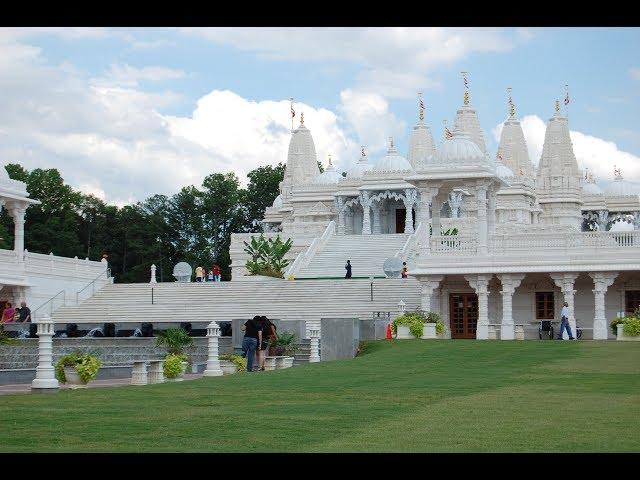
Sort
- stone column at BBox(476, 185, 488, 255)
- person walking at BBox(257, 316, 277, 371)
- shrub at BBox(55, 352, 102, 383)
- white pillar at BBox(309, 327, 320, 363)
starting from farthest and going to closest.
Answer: stone column at BBox(476, 185, 488, 255)
white pillar at BBox(309, 327, 320, 363)
person walking at BBox(257, 316, 277, 371)
shrub at BBox(55, 352, 102, 383)

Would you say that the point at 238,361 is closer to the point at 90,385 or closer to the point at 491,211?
the point at 90,385

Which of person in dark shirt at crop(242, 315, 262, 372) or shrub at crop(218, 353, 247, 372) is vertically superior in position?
person in dark shirt at crop(242, 315, 262, 372)

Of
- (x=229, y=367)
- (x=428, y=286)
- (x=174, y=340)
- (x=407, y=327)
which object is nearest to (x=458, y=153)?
(x=428, y=286)

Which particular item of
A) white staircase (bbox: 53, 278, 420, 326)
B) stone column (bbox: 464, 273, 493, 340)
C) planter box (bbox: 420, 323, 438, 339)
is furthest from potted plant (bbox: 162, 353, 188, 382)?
white staircase (bbox: 53, 278, 420, 326)

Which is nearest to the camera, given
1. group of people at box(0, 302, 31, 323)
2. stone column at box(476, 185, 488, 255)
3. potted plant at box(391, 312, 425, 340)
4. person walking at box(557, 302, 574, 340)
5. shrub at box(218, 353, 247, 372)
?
shrub at box(218, 353, 247, 372)

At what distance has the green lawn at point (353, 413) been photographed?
14.0 metres

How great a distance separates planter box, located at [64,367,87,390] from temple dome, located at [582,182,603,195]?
70376 mm

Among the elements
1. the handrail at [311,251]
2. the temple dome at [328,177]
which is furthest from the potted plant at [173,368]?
the temple dome at [328,177]

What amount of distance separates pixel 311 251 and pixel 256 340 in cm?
A: 3490

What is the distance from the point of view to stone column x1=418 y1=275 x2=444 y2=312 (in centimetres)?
4747

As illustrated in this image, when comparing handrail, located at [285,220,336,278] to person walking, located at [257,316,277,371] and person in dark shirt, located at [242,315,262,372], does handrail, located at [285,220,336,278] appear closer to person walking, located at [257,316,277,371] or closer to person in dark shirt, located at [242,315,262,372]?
person walking, located at [257,316,277,371]

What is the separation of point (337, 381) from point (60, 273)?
→ 109ft

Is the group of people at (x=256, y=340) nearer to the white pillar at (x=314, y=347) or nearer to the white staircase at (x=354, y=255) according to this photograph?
the white pillar at (x=314, y=347)
